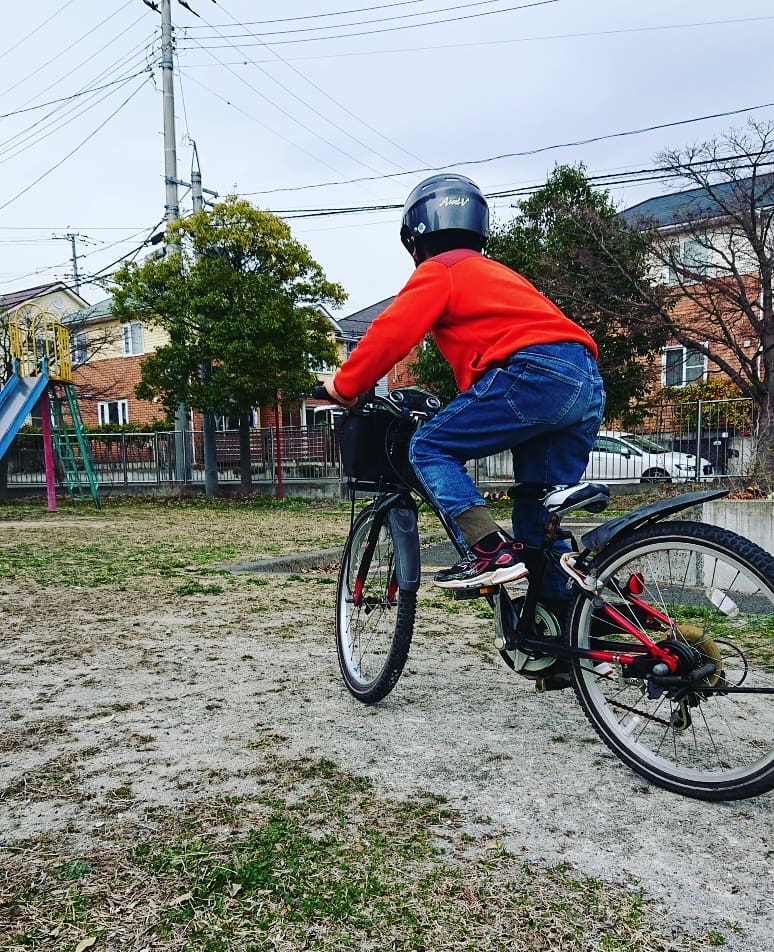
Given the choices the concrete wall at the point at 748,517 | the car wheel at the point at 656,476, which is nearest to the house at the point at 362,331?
the car wheel at the point at 656,476

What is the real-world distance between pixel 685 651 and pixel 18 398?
49.1 feet

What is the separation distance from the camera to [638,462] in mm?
12633

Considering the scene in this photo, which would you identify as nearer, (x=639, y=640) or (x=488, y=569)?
(x=639, y=640)

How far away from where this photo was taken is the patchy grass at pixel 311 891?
1477 millimetres

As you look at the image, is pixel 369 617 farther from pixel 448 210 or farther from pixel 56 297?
pixel 56 297

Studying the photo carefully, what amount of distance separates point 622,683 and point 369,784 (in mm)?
857

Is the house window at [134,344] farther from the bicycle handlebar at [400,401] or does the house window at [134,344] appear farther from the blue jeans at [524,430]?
the blue jeans at [524,430]

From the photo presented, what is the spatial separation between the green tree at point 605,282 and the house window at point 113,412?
20.8 m

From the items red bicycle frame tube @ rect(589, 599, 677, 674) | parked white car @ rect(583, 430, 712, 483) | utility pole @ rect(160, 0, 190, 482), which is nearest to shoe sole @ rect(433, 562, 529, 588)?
red bicycle frame tube @ rect(589, 599, 677, 674)

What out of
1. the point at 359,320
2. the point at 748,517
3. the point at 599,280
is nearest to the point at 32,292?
the point at 359,320

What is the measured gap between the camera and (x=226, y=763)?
2326mm

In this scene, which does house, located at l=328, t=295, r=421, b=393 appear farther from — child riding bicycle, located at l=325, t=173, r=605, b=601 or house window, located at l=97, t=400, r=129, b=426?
child riding bicycle, located at l=325, t=173, r=605, b=601

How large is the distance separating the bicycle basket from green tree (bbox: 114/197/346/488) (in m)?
12.2

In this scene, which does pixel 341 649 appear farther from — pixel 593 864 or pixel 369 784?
pixel 593 864
